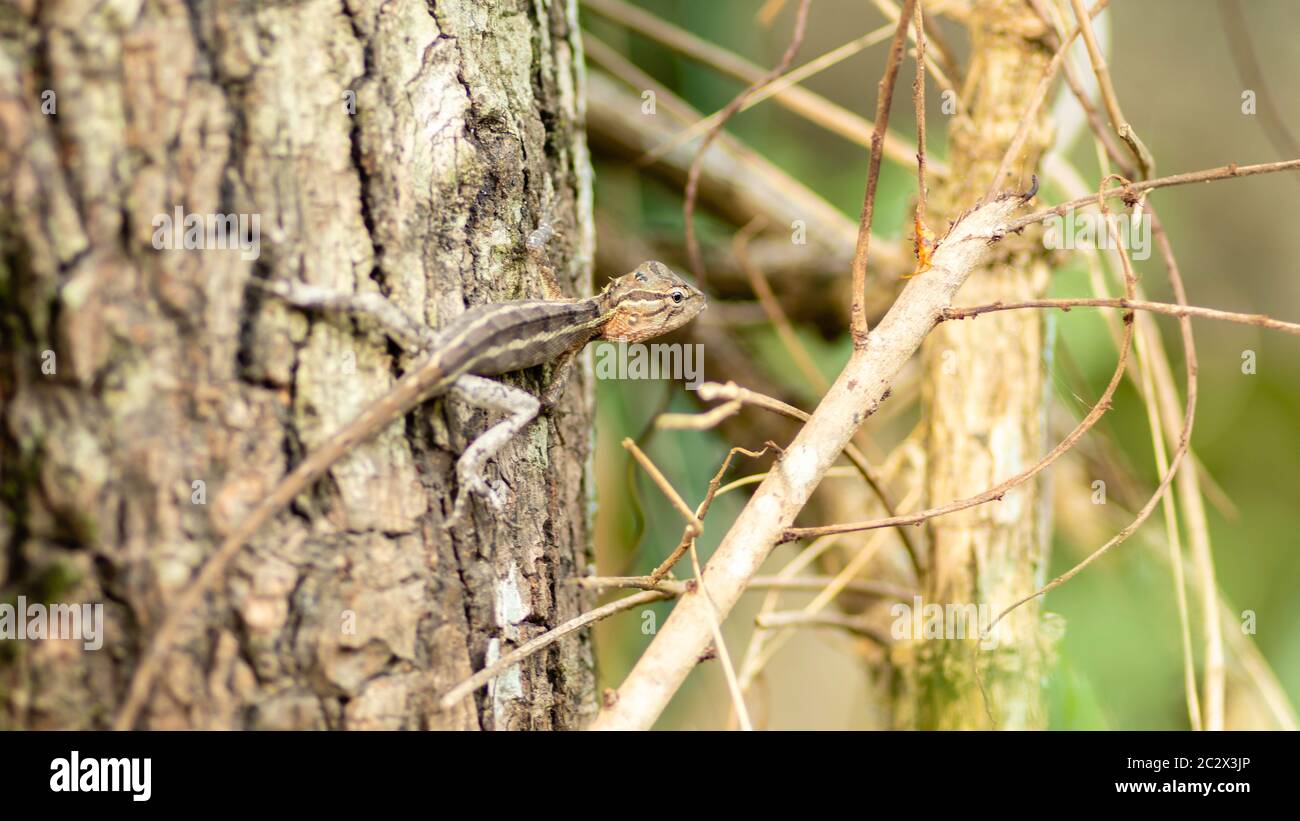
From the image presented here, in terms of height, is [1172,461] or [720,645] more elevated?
[1172,461]

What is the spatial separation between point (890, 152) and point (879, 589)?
2.00 m

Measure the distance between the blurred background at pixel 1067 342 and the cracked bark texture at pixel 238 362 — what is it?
5.33ft

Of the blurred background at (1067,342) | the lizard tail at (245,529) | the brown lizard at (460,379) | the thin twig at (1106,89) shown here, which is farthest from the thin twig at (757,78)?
the lizard tail at (245,529)

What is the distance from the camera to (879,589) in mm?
3789

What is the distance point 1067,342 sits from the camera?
17.7ft

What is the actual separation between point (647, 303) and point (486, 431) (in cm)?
144

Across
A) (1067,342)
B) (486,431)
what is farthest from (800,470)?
(1067,342)

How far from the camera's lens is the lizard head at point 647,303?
11.7ft

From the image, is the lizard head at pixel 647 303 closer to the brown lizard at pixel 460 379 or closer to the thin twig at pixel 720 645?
the brown lizard at pixel 460 379

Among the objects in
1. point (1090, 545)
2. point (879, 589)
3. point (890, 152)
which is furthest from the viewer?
point (1090, 545)

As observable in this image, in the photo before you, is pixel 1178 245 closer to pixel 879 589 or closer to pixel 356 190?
pixel 879 589

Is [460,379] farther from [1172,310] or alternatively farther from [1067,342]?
[1067,342]

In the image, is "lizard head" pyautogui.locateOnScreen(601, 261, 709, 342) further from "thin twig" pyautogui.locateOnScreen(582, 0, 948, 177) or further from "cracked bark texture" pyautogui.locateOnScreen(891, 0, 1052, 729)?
"cracked bark texture" pyautogui.locateOnScreen(891, 0, 1052, 729)
